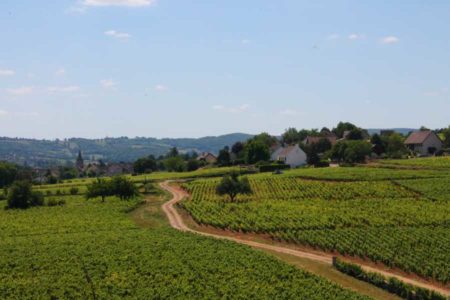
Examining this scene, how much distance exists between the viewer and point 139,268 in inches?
1618

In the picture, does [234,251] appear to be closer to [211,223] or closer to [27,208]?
[211,223]

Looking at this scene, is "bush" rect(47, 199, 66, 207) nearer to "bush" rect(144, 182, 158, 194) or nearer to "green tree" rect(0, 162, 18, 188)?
"bush" rect(144, 182, 158, 194)

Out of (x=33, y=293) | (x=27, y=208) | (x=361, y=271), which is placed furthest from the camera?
(x=27, y=208)

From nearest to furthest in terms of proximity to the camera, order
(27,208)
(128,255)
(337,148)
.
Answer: (128,255)
(27,208)
(337,148)

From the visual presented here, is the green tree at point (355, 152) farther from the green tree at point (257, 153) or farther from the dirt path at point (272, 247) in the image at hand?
the dirt path at point (272, 247)

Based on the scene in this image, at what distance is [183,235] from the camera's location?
2140 inches

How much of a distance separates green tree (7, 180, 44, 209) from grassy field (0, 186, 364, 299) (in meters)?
24.6

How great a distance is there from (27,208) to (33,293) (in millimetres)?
52234

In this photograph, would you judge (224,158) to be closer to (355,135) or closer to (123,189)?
(355,135)

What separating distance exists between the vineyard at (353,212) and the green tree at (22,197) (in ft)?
84.4

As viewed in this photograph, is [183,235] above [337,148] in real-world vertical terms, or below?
below

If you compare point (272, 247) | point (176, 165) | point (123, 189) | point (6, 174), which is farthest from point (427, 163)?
point (6, 174)

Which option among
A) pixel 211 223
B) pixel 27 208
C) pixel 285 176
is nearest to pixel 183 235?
pixel 211 223

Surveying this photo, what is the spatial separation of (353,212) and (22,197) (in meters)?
52.0
